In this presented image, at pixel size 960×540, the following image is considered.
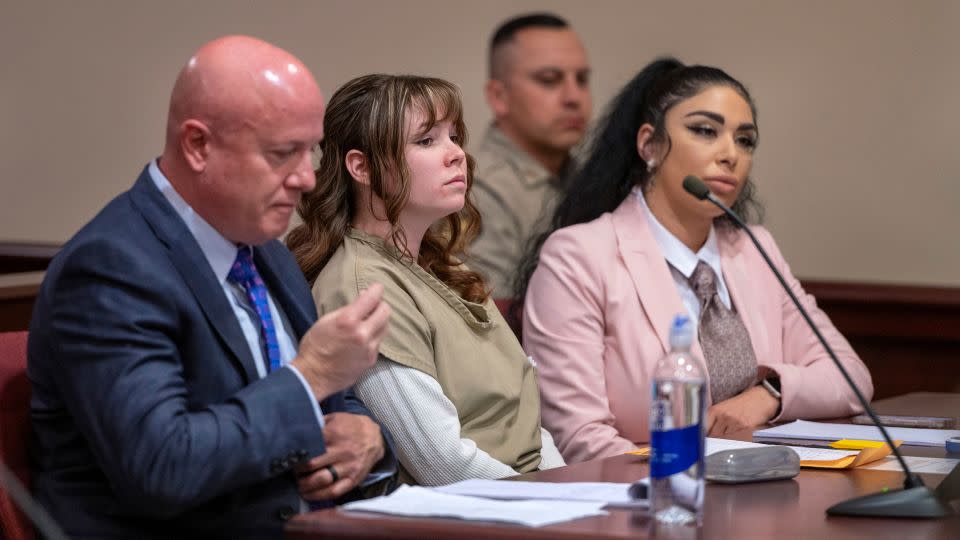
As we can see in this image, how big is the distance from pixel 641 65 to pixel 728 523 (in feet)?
12.7

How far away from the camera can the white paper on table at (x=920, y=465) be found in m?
2.13

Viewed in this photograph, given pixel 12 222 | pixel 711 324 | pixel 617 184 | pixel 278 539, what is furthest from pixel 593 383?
pixel 12 222

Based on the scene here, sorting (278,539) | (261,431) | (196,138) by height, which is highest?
(196,138)

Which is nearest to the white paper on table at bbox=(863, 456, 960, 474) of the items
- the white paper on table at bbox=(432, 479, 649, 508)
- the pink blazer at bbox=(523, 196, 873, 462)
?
the white paper on table at bbox=(432, 479, 649, 508)

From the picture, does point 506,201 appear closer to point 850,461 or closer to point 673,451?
point 850,461

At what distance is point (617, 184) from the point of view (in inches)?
128

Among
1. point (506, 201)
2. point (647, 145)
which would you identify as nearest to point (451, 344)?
point (647, 145)

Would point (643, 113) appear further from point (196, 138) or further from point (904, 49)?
point (904, 49)

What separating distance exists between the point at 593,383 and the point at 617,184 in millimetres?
593

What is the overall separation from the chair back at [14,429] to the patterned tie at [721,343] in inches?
60.4

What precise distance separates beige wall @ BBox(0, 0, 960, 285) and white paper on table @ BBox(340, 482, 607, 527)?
3.60 meters

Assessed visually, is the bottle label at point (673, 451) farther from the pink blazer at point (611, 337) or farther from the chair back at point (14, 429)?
the pink blazer at point (611, 337)

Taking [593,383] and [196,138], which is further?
[593,383]

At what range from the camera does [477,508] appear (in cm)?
169
